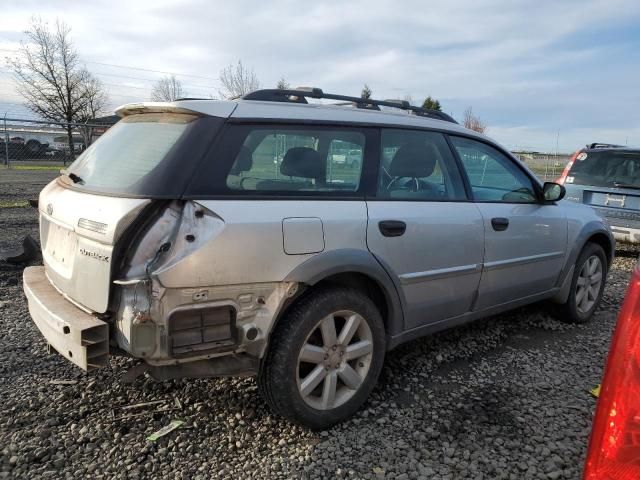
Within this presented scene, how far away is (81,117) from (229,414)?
92.0 ft

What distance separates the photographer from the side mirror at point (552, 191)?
4.11m

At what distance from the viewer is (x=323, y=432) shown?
2.81 m

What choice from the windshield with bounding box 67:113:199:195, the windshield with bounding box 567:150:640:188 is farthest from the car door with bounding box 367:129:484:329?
the windshield with bounding box 567:150:640:188

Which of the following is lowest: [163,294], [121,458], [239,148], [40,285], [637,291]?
[121,458]

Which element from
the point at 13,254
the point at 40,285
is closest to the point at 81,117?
the point at 13,254

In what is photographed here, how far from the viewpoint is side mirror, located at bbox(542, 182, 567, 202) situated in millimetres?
4105

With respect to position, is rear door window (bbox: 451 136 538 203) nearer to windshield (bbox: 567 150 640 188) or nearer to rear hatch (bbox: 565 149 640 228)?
rear hatch (bbox: 565 149 640 228)

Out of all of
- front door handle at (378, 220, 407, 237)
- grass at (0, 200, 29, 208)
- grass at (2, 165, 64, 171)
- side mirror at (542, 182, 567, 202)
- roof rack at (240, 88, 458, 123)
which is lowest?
grass at (0, 200, 29, 208)

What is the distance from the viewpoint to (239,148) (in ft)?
8.43

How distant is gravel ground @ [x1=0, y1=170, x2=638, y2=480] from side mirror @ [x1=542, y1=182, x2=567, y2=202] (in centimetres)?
123

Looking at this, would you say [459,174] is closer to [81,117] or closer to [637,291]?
[637,291]

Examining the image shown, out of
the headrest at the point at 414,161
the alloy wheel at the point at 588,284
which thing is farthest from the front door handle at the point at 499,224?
the alloy wheel at the point at 588,284

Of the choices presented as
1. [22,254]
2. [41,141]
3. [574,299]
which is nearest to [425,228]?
[574,299]

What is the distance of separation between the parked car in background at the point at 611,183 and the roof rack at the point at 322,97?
4.79m
